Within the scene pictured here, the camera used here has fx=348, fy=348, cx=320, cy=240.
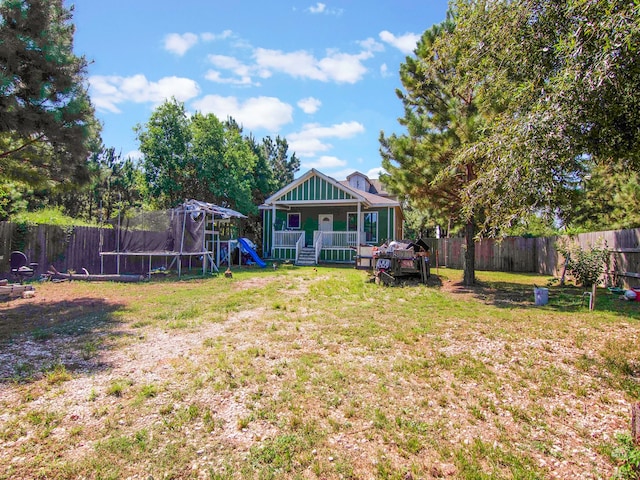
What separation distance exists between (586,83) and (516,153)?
2.61ft

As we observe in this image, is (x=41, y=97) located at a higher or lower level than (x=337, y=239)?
higher

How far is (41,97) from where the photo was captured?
23.1 feet

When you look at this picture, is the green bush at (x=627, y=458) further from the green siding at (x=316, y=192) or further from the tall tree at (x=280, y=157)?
the tall tree at (x=280, y=157)

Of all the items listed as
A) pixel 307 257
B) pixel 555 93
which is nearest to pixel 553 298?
pixel 555 93

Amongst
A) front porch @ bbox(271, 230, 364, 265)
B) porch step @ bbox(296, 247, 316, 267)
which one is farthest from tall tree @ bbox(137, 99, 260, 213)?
porch step @ bbox(296, 247, 316, 267)

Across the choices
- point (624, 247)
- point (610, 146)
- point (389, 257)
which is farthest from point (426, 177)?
point (610, 146)

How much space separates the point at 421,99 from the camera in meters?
11.4

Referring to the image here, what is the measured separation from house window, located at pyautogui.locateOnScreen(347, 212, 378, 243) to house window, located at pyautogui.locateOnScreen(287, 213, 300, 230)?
128 inches

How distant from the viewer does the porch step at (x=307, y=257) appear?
18234 mm

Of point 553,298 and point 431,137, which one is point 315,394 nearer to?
point 553,298

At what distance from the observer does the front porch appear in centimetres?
1898

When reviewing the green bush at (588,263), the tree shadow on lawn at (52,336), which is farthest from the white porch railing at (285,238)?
the green bush at (588,263)

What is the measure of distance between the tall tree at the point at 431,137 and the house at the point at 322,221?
6.68 metres

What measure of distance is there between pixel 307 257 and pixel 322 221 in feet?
10.9
